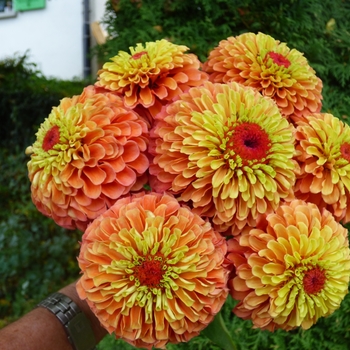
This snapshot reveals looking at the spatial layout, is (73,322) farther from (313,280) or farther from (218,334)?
(313,280)

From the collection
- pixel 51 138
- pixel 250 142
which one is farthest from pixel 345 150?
pixel 51 138

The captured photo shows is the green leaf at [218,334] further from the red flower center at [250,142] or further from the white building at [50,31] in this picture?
the white building at [50,31]

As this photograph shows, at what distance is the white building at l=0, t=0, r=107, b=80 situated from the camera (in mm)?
3764

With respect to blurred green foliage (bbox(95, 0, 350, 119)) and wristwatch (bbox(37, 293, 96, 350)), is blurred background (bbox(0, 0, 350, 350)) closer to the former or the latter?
blurred green foliage (bbox(95, 0, 350, 119))

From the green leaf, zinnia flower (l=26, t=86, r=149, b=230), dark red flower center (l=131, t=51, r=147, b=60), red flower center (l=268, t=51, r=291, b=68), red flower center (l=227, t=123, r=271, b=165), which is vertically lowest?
the green leaf

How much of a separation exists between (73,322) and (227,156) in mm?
470

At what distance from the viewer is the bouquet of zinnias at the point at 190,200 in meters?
0.48

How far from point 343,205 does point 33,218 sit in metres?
1.90

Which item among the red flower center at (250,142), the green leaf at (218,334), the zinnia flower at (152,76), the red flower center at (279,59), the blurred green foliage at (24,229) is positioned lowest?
the blurred green foliage at (24,229)

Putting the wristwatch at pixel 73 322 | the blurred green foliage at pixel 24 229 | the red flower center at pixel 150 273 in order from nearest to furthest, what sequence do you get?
the red flower center at pixel 150 273, the wristwatch at pixel 73 322, the blurred green foliage at pixel 24 229

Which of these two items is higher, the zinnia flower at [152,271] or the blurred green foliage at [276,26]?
the blurred green foliage at [276,26]

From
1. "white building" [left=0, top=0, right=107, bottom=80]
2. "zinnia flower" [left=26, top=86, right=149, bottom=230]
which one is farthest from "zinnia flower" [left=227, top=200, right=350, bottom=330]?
"white building" [left=0, top=0, right=107, bottom=80]

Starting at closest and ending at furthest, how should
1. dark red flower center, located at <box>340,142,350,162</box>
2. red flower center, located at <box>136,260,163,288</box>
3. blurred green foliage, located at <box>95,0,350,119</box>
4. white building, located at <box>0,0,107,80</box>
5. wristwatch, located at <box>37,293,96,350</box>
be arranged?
red flower center, located at <box>136,260,163,288</box>, dark red flower center, located at <box>340,142,350,162</box>, wristwatch, located at <box>37,293,96,350</box>, blurred green foliage, located at <box>95,0,350,119</box>, white building, located at <box>0,0,107,80</box>

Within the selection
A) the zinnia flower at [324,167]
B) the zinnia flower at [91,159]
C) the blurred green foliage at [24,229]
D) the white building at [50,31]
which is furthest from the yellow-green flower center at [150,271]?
the white building at [50,31]
